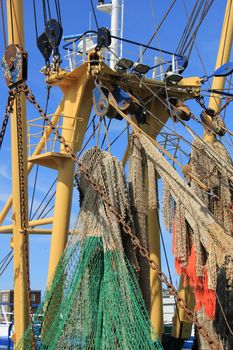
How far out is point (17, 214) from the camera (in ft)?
30.3

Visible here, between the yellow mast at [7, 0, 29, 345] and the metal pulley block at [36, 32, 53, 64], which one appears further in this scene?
the metal pulley block at [36, 32, 53, 64]

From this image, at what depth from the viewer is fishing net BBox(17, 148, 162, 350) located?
26.9ft

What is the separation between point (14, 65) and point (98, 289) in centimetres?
303

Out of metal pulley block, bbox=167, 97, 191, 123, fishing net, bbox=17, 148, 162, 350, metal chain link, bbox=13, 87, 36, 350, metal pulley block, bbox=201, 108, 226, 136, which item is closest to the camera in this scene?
fishing net, bbox=17, 148, 162, 350

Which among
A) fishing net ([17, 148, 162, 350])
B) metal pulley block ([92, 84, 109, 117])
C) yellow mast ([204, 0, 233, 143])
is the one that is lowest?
fishing net ([17, 148, 162, 350])

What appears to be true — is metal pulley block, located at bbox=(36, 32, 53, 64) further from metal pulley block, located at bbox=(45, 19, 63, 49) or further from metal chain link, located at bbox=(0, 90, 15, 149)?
metal chain link, located at bbox=(0, 90, 15, 149)

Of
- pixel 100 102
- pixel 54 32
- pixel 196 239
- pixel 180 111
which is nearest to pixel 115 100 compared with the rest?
pixel 100 102

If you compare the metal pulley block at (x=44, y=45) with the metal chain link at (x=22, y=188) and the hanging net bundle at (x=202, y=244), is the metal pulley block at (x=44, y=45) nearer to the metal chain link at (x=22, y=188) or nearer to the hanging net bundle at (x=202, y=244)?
the metal chain link at (x=22, y=188)

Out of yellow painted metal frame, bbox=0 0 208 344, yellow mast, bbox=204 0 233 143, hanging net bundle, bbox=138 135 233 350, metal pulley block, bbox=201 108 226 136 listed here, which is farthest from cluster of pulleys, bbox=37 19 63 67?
yellow mast, bbox=204 0 233 143

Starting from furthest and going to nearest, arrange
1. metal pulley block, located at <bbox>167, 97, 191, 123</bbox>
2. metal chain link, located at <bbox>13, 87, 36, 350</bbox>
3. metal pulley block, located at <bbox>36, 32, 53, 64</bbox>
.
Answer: metal pulley block, located at <bbox>167, 97, 191, 123</bbox> → metal pulley block, located at <bbox>36, 32, 53, 64</bbox> → metal chain link, located at <bbox>13, 87, 36, 350</bbox>

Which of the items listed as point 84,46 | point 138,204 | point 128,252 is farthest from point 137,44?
point 128,252

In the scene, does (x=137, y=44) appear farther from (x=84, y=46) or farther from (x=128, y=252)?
(x=128, y=252)

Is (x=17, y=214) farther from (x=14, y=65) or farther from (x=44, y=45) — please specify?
(x=44, y=45)

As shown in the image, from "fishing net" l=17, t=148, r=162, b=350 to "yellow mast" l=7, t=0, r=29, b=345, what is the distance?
266 millimetres
